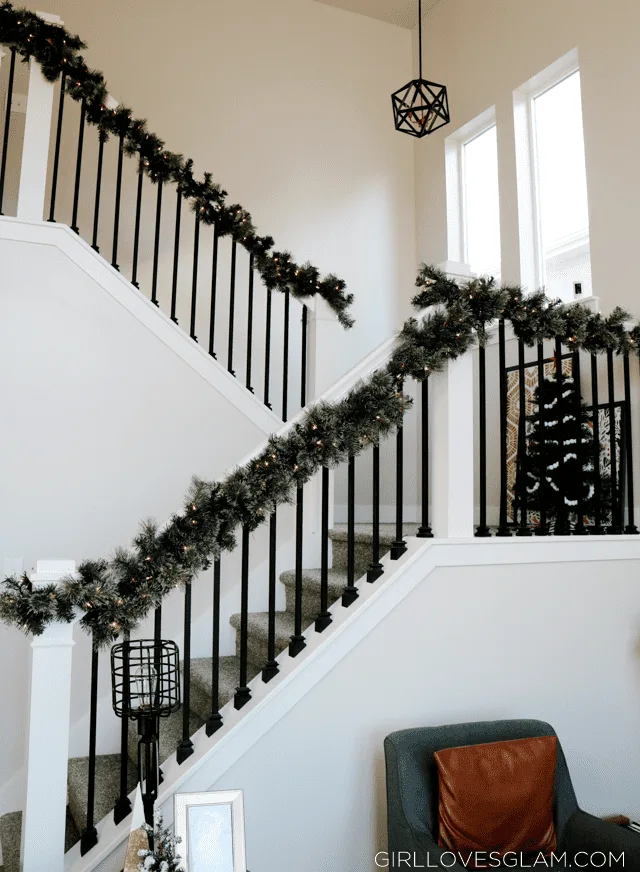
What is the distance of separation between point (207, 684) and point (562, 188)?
383 cm

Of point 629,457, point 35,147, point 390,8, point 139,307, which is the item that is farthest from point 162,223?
point 629,457

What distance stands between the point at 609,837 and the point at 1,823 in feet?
7.28

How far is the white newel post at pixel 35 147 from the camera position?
3.45m

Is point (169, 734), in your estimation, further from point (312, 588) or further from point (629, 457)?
point (629, 457)

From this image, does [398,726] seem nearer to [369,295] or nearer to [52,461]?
[52,461]

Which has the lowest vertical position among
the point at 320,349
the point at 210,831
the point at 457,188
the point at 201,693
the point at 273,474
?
the point at 210,831

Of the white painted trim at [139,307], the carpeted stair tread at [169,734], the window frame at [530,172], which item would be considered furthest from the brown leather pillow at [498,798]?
the window frame at [530,172]

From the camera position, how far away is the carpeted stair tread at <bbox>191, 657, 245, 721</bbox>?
9.52 feet

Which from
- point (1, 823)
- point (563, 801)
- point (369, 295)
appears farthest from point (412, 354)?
point (369, 295)

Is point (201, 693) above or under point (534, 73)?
under

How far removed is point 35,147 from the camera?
348 centimetres

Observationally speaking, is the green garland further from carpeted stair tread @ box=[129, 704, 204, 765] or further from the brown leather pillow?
the brown leather pillow

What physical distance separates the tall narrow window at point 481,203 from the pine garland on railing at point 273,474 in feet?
8.90

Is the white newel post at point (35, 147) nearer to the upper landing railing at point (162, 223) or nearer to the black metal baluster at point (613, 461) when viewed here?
the upper landing railing at point (162, 223)
